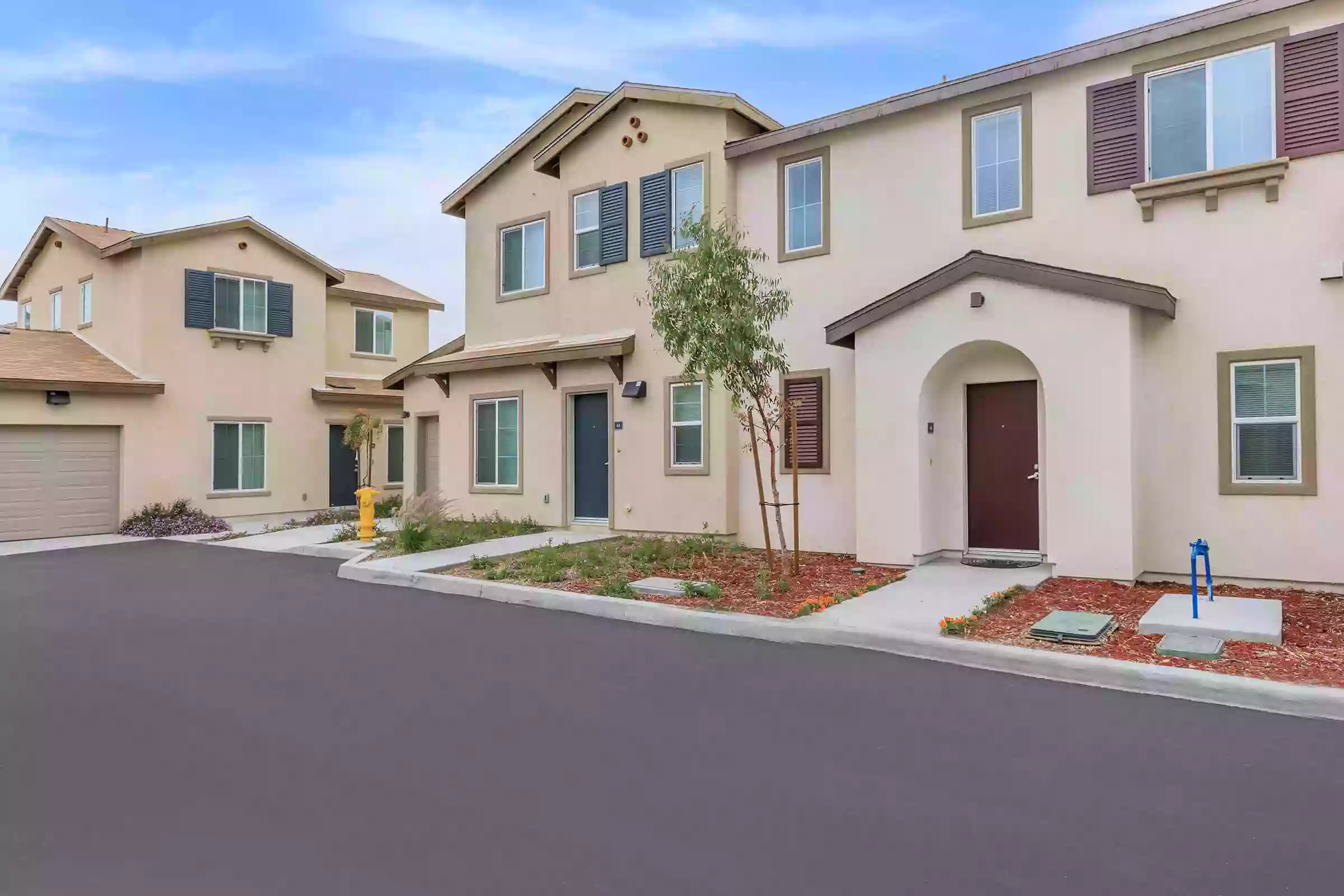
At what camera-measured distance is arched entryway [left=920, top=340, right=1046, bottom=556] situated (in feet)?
32.7

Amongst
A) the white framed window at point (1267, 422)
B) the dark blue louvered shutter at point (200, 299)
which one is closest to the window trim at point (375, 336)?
the dark blue louvered shutter at point (200, 299)

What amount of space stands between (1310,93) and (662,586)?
8369mm

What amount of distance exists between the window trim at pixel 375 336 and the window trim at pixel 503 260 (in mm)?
8077

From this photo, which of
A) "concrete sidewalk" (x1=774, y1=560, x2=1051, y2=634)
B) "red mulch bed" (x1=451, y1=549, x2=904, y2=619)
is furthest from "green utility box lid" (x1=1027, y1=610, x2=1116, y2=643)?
"red mulch bed" (x1=451, y1=549, x2=904, y2=619)

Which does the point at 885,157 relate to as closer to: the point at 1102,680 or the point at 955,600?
the point at 955,600

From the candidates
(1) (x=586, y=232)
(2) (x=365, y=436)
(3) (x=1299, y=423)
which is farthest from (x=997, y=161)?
(2) (x=365, y=436)

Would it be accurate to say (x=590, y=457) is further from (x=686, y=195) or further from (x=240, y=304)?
(x=240, y=304)

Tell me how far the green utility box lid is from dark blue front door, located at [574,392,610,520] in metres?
8.19

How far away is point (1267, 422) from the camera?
8.71 metres

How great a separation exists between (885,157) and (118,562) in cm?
1310

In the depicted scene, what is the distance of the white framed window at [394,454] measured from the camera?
71.4 feet

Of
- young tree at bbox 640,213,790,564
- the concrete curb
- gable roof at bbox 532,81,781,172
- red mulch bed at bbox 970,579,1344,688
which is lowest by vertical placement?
the concrete curb

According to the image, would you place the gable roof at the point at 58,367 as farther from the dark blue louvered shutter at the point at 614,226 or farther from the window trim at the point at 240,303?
the dark blue louvered shutter at the point at 614,226

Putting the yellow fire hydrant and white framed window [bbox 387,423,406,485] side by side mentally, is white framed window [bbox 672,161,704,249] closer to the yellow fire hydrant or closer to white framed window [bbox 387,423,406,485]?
the yellow fire hydrant
